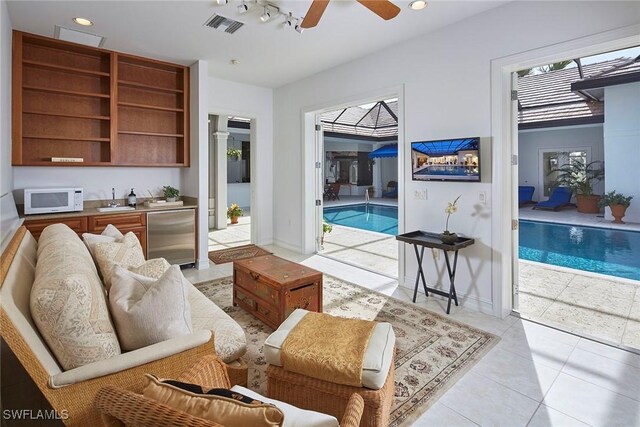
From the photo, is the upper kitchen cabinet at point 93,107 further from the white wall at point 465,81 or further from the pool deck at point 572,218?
the pool deck at point 572,218

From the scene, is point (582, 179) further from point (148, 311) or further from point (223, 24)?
point (148, 311)

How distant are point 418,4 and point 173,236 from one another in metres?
4.05

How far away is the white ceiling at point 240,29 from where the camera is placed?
316 centimetres

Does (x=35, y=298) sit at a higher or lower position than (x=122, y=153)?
lower

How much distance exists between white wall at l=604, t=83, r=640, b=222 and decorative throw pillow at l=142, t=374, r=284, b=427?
32.9 ft

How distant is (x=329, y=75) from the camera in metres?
5.00

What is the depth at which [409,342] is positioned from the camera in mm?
2713

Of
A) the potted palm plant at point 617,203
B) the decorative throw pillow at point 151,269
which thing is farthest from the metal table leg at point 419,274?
the potted palm plant at point 617,203

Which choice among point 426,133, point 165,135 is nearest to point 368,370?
point 426,133

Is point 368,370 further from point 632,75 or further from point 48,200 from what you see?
point 632,75

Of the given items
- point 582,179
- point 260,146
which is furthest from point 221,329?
point 582,179

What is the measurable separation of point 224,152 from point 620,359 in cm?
764

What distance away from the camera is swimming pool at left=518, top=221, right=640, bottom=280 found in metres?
4.91

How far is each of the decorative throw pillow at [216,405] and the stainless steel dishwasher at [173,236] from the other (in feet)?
12.7
